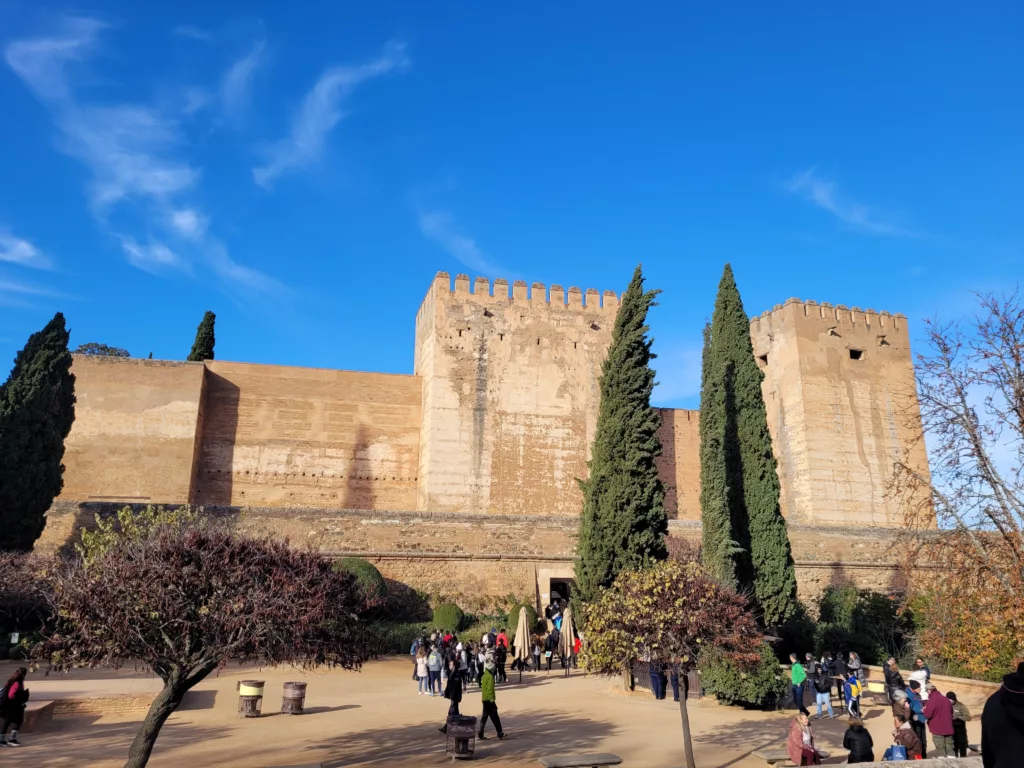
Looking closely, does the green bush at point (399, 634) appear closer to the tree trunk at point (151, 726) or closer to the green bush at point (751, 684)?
the green bush at point (751, 684)

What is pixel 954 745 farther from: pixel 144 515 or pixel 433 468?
pixel 433 468

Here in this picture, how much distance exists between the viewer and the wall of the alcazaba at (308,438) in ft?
81.4

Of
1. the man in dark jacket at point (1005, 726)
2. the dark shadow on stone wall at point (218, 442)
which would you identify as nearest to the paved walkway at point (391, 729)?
the man in dark jacket at point (1005, 726)

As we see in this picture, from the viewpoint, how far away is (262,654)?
7.09 meters

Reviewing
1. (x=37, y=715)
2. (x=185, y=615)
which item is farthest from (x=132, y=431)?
(x=185, y=615)

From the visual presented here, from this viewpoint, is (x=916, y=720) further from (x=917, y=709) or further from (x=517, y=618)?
(x=517, y=618)

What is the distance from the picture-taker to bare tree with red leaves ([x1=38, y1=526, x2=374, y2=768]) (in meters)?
6.80

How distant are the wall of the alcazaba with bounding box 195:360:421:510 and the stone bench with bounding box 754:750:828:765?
17.7 m

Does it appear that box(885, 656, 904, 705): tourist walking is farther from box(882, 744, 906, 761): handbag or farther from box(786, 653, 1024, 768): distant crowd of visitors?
box(882, 744, 906, 761): handbag

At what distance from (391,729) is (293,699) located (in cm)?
172

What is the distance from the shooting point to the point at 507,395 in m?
25.1

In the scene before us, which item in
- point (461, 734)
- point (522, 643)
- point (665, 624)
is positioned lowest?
point (461, 734)

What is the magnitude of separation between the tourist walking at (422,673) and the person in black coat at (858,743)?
7.72 m

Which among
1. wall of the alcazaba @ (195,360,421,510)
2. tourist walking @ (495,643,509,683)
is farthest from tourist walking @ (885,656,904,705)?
wall of the alcazaba @ (195,360,421,510)
